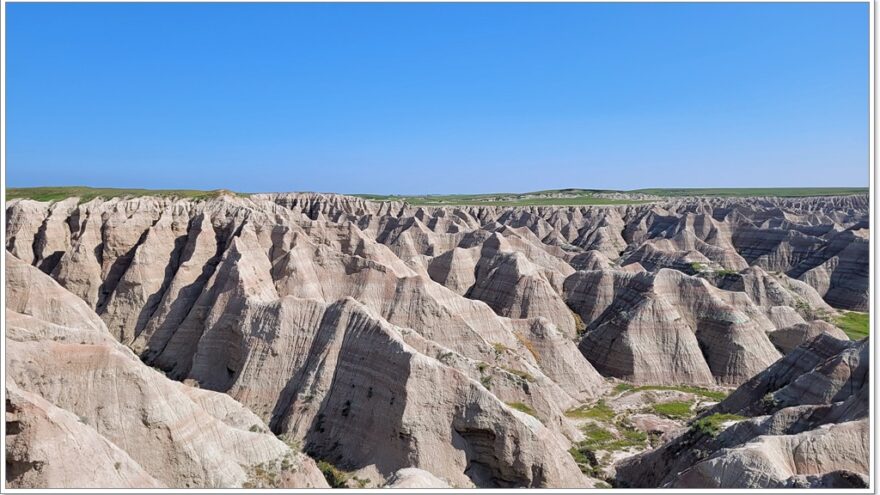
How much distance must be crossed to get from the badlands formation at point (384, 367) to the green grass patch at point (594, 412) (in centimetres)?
17

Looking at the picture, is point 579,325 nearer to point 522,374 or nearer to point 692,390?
point 692,390

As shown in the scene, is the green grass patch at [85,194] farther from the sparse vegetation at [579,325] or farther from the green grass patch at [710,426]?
the green grass patch at [710,426]

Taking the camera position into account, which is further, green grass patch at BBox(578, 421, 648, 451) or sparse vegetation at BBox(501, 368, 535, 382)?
sparse vegetation at BBox(501, 368, 535, 382)

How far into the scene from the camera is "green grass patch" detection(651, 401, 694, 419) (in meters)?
32.0

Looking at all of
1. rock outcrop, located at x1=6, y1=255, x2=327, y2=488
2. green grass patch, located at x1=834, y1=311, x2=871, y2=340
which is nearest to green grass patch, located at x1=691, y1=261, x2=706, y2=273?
green grass patch, located at x1=834, y1=311, x2=871, y2=340

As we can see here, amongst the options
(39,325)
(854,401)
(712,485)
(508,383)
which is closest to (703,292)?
(508,383)

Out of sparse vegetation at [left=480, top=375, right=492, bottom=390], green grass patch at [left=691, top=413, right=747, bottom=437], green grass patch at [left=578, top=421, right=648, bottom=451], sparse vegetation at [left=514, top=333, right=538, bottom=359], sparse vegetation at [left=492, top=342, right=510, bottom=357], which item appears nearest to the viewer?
green grass patch at [left=691, top=413, right=747, bottom=437]

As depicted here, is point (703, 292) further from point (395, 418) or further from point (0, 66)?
point (0, 66)

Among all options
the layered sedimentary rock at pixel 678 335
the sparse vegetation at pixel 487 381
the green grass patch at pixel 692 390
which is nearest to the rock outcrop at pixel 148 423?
the sparse vegetation at pixel 487 381

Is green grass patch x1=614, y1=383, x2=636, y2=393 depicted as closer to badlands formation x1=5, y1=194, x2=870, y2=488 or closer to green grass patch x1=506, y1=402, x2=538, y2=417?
badlands formation x1=5, y1=194, x2=870, y2=488

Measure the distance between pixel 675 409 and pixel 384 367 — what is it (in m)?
18.6

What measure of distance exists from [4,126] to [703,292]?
42.8 metres

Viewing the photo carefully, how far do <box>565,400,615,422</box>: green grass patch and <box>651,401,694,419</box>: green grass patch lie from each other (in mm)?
2664

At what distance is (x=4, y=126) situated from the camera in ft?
44.9
